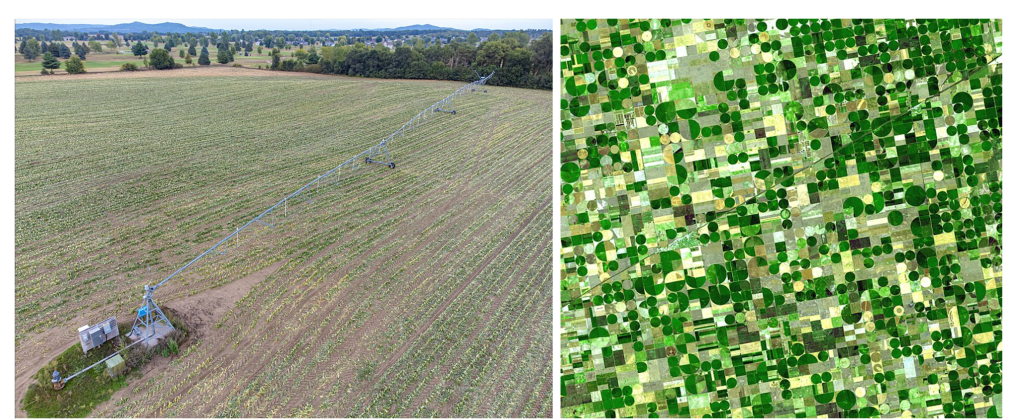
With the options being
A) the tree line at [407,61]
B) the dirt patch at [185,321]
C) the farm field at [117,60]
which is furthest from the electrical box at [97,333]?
the tree line at [407,61]

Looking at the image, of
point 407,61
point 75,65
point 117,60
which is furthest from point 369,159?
point 117,60

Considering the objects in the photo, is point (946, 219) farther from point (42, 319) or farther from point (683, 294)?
point (42, 319)

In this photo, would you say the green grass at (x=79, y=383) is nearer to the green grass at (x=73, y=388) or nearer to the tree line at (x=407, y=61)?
the green grass at (x=73, y=388)

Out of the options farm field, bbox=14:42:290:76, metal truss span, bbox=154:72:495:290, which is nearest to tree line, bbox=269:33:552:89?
farm field, bbox=14:42:290:76

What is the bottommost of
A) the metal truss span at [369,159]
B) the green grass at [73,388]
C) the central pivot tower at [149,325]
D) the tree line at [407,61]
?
the green grass at [73,388]

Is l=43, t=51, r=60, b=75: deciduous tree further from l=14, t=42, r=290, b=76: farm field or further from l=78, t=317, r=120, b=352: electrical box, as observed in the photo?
l=78, t=317, r=120, b=352: electrical box

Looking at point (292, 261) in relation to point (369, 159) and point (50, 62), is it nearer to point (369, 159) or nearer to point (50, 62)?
point (369, 159)

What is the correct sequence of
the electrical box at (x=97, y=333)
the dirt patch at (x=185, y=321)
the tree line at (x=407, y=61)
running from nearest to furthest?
the dirt patch at (x=185, y=321), the electrical box at (x=97, y=333), the tree line at (x=407, y=61)
